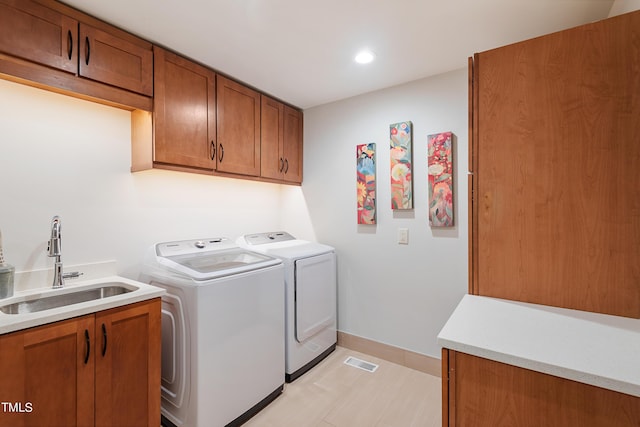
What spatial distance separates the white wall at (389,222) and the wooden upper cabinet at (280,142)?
4.6 inches

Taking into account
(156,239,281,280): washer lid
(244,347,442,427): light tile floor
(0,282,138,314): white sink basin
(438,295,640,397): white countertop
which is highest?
(156,239,281,280): washer lid

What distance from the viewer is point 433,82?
2.32 metres

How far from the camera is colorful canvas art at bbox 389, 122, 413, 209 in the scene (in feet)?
7.86

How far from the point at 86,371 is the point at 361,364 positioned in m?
1.95

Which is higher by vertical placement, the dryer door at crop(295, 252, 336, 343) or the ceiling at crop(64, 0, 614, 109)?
the ceiling at crop(64, 0, 614, 109)

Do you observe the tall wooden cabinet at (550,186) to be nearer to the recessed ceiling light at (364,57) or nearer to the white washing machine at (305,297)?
the recessed ceiling light at (364,57)

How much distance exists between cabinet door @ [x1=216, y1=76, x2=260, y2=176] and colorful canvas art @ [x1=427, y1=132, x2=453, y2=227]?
4.73 feet

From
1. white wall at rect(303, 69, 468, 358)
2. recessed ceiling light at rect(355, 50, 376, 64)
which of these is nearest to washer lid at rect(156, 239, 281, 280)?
white wall at rect(303, 69, 468, 358)

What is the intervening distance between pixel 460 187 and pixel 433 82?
34.1 inches

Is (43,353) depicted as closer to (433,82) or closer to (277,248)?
(277,248)

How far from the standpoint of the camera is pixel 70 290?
164cm

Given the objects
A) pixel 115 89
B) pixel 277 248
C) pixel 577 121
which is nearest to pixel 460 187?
pixel 577 121

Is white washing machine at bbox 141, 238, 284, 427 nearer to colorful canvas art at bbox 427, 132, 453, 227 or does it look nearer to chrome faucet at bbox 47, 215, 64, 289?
chrome faucet at bbox 47, 215, 64, 289

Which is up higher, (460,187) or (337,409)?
(460,187)
